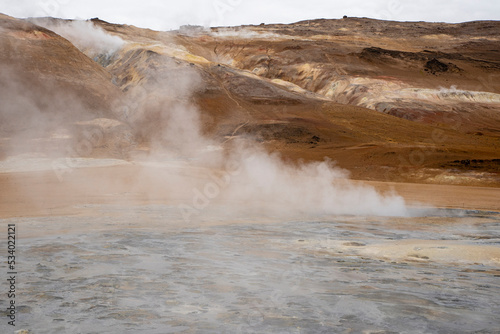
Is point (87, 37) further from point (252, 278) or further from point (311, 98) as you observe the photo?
point (252, 278)

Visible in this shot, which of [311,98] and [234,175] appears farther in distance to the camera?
[311,98]

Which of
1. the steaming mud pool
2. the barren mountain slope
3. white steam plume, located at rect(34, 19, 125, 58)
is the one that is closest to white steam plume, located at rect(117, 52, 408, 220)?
the barren mountain slope

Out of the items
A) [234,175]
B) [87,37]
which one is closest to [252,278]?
[234,175]

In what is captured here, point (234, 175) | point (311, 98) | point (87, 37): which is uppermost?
point (87, 37)

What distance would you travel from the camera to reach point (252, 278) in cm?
827

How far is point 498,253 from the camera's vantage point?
33.2 ft

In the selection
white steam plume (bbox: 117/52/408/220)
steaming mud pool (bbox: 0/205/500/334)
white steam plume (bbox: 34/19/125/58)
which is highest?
white steam plume (bbox: 34/19/125/58)

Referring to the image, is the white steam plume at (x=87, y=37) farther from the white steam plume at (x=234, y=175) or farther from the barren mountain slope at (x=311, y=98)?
the white steam plume at (x=234, y=175)

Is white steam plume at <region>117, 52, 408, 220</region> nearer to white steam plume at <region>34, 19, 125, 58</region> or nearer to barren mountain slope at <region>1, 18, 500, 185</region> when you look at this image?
barren mountain slope at <region>1, 18, 500, 185</region>

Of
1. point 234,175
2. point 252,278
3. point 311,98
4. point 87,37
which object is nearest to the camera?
point 252,278

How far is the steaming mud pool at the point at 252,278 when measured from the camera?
6309 mm

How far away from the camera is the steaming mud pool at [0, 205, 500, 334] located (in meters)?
6.31

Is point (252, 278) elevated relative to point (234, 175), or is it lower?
lower

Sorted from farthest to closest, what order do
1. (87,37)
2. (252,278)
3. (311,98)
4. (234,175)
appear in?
(87,37) < (311,98) < (234,175) < (252,278)
